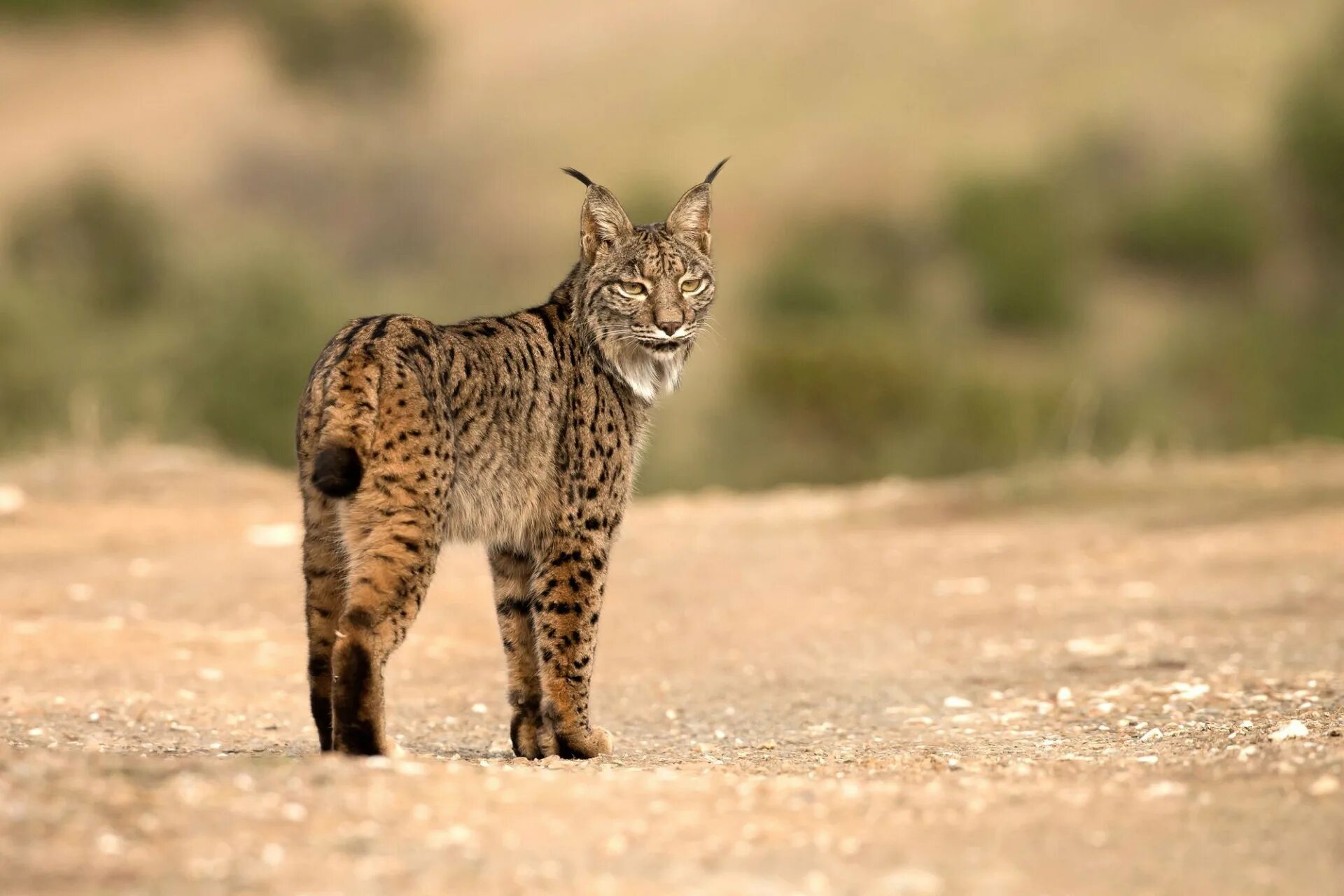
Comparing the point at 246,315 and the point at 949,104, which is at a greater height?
the point at 949,104

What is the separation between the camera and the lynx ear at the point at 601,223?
8.34 meters

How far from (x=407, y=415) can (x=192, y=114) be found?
58307 mm

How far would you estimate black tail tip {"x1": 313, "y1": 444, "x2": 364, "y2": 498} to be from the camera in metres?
6.19

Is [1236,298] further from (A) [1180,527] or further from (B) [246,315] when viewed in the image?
(A) [1180,527]

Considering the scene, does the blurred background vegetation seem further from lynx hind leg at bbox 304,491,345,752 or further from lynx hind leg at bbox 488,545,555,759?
lynx hind leg at bbox 304,491,345,752

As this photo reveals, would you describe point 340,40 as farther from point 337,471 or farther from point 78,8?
point 337,471

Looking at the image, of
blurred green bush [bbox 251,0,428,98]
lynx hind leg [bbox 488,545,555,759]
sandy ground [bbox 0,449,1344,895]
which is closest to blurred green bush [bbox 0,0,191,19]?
blurred green bush [bbox 251,0,428,98]

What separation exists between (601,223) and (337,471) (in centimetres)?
259

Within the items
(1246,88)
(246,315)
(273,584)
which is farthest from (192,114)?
(273,584)

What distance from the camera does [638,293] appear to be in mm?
8172

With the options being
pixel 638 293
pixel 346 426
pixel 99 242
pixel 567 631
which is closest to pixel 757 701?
pixel 567 631

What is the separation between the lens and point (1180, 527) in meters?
15.0

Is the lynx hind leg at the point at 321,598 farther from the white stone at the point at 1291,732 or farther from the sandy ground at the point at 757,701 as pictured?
the white stone at the point at 1291,732


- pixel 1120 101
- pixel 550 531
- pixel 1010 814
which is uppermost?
pixel 1120 101
